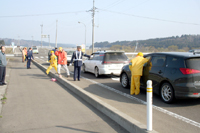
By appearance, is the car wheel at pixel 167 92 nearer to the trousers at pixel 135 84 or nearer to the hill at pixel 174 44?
the trousers at pixel 135 84

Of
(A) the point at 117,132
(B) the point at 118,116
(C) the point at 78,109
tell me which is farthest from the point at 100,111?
(A) the point at 117,132

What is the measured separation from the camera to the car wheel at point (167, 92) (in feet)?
20.9

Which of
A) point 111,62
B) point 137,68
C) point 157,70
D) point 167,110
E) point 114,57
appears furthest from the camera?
point 114,57

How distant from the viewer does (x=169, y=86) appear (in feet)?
21.1

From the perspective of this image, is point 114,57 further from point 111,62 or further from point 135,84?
point 135,84

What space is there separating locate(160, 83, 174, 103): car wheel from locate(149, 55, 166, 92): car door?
24cm

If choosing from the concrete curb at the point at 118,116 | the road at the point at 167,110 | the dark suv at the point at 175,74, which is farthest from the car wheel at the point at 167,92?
the concrete curb at the point at 118,116

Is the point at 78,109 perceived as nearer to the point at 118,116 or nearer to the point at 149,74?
the point at 118,116

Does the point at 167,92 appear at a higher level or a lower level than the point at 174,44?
lower

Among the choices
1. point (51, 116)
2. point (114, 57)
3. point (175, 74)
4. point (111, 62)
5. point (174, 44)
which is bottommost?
point (51, 116)

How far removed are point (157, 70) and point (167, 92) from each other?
85 centimetres

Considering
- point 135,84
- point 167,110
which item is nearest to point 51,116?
point 167,110

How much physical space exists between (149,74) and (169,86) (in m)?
1.14

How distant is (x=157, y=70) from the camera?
279 inches
